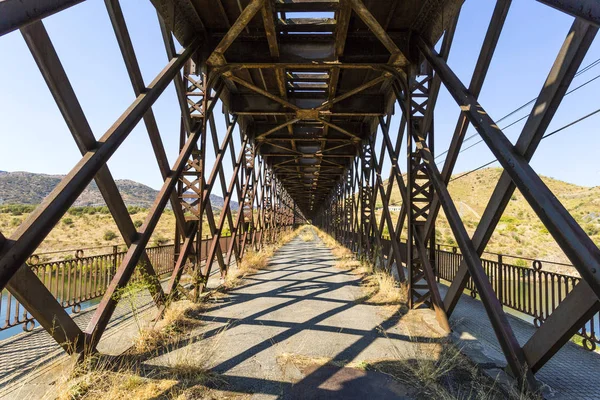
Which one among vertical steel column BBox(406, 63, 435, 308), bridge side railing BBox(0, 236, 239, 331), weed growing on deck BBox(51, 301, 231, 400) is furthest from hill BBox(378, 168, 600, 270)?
weed growing on deck BBox(51, 301, 231, 400)

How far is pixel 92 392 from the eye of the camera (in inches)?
129

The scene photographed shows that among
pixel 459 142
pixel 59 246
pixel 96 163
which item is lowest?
pixel 59 246

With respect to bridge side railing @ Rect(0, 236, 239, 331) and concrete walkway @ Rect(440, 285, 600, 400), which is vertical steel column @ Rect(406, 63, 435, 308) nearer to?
concrete walkway @ Rect(440, 285, 600, 400)

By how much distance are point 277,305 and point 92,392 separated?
4.39 meters

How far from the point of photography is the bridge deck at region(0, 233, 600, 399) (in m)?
3.65

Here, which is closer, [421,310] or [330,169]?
[421,310]

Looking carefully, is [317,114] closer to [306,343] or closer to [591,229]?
[306,343]

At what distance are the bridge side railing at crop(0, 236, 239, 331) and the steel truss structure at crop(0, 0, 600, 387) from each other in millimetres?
1601

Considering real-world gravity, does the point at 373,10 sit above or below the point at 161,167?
above

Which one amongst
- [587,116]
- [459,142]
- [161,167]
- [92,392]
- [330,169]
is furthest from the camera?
[330,169]

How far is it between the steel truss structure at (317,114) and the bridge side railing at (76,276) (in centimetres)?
160

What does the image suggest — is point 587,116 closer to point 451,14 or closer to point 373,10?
point 451,14

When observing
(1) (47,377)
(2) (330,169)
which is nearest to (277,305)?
(1) (47,377)

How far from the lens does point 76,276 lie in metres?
7.34
